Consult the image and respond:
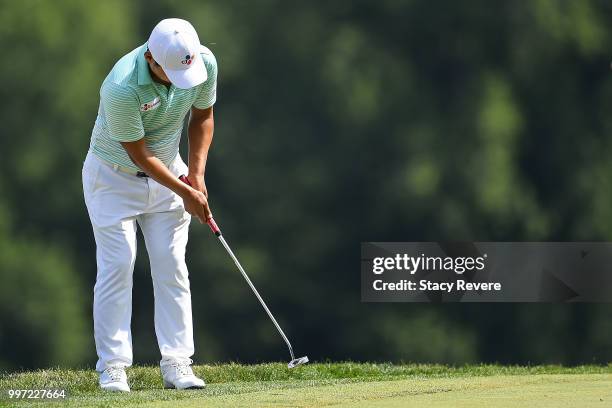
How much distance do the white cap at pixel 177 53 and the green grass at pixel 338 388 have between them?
0.94m

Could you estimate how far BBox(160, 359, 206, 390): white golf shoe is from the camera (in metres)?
3.82

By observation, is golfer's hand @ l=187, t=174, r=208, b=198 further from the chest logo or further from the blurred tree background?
the blurred tree background

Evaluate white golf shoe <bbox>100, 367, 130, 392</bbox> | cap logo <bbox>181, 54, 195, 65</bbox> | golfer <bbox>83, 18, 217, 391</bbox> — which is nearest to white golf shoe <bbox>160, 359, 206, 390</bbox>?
golfer <bbox>83, 18, 217, 391</bbox>

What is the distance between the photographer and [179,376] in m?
A: 3.85

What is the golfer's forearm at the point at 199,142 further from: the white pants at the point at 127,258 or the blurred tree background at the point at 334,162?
the blurred tree background at the point at 334,162

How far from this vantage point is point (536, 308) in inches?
202

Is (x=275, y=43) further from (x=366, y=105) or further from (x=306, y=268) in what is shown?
(x=306, y=268)

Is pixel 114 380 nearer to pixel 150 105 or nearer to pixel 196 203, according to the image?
pixel 196 203

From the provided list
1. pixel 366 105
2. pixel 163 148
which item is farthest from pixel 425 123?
pixel 163 148

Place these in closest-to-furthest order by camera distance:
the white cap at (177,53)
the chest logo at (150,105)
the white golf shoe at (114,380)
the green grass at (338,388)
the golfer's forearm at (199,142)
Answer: the green grass at (338,388) < the white cap at (177,53) < the chest logo at (150,105) < the white golf shoe at (114,380) < the golfer's forearm at (199,142)

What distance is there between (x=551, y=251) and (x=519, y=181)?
1.10ft

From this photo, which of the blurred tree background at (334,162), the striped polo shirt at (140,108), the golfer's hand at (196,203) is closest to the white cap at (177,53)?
the striped polo shirt at (140,108)

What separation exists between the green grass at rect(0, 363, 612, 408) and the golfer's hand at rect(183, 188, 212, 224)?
556 mm

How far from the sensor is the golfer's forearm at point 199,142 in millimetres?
3918
